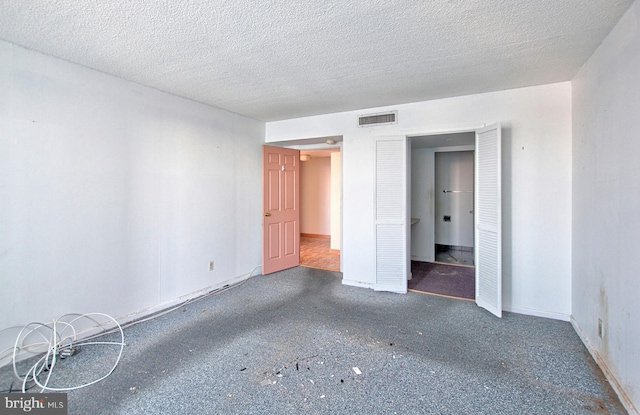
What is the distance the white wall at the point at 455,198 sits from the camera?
6211 millimetres

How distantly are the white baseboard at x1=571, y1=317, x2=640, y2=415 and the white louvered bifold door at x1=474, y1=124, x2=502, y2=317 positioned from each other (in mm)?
689

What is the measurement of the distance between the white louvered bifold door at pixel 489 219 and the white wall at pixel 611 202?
654mm

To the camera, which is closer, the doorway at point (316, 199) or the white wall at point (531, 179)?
the white wall at point (531, 179)

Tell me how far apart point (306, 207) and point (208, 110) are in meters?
4.76

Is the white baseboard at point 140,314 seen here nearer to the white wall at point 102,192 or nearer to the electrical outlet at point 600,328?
the white wall at point 102,192

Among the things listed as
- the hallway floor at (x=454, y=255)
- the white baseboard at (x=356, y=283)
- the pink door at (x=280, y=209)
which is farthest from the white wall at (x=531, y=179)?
the pink door at (x=280, y=209)

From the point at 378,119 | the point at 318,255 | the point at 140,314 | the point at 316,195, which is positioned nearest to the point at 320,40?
the point at 378,119

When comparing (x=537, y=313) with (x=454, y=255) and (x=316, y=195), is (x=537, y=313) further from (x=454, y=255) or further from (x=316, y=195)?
(x=316, y=195)

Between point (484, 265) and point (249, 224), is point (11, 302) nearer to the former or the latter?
point (249, 224)

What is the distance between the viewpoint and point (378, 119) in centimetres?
399

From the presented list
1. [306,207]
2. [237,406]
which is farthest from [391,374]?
[306,207]

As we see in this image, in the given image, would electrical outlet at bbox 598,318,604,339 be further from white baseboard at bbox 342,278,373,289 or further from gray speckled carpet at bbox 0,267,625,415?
white baseboard at bbox 342,278,373,289

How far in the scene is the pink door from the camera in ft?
15.4

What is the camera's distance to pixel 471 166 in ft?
20.3
